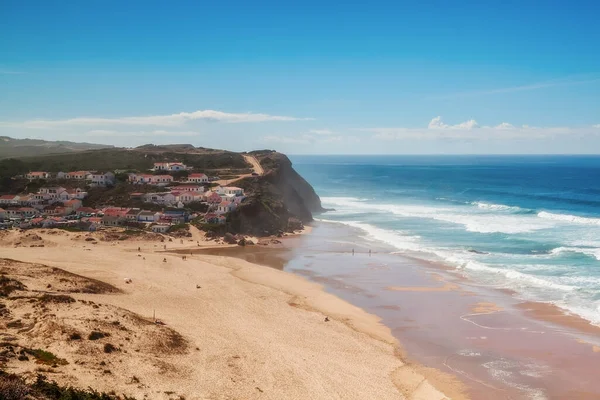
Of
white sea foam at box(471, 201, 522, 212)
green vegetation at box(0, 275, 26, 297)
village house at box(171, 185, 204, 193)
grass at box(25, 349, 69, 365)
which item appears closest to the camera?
grass at box(25, 349, 69, 365)

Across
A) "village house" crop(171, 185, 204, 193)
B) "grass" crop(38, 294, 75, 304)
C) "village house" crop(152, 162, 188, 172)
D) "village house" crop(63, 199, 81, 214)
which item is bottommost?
→ "grass" crop(38, 294, 75, 304)

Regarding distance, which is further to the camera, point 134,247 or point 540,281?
point 134,247

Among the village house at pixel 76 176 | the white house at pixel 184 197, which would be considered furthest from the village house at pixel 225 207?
the village house at pixel 76 176

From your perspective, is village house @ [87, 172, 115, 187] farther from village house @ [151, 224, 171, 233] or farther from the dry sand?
the dry sand

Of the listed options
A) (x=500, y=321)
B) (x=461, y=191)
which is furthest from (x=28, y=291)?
(x=461, y=191)

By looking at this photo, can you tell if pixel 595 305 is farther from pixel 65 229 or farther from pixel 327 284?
pixel 65 229

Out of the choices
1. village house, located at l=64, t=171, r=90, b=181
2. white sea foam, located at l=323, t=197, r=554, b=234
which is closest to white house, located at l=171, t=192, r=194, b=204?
village house, located at l=64, t=171, r=90, b=181

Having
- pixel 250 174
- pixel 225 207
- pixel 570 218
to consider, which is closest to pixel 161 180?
pixel 250 174
